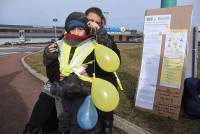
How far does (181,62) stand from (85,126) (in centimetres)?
262

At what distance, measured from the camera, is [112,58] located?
345 cm

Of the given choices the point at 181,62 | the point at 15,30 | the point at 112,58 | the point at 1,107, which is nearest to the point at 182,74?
the point at 181,62

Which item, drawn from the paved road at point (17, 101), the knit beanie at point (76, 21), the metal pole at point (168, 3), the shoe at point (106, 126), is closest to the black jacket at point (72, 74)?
the knit beanie at point (76, 21)

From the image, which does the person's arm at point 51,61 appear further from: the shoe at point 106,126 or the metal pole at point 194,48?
the metal pole at point 194,48

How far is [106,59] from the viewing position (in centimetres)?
342

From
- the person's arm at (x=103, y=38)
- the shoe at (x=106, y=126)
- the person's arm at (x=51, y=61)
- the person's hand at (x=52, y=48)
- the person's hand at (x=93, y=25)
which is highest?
the person's hand at (x=93, y=25)

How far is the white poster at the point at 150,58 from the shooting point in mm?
5922

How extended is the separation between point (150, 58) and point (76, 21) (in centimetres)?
279

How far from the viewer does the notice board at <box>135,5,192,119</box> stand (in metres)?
5.56

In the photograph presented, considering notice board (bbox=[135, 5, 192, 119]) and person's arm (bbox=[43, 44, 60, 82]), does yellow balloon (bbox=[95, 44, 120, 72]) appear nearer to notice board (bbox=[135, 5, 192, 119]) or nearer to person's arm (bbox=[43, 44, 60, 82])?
person's arm (bbox=[43, 44, 60, 82])

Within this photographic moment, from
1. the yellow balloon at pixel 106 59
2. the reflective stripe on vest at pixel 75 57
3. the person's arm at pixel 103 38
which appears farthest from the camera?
the person's arm at pixel 103 38

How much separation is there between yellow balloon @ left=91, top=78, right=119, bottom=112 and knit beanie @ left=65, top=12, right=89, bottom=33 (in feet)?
2.13

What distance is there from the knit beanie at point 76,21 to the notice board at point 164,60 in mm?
2385

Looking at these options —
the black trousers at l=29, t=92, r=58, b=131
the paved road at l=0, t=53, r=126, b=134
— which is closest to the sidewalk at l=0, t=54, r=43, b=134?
the paved road at l=0, t=53, r=126, b=134
